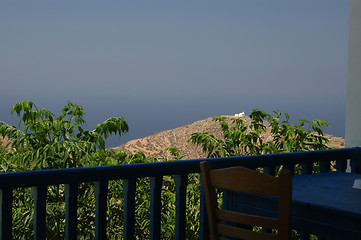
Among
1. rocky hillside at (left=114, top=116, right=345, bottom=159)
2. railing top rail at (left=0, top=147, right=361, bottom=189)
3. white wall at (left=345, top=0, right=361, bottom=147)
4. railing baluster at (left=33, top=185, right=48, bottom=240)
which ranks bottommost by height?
rocky hillside at (left=114, top=116, right=345, bottom=159)

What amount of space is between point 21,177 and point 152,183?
0.62m

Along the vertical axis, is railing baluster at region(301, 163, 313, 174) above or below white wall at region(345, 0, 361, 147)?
below

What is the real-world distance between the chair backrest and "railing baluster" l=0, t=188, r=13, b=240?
0.75 m

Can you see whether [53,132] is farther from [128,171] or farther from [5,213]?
[5,213]

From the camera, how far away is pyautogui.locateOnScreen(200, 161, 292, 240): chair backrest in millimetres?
1795

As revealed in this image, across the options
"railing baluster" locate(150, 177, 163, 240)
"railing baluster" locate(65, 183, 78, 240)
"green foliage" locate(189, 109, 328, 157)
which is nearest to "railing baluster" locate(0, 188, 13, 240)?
"railing baluster" locate(65, 183, 78, 240)

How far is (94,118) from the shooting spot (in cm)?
488

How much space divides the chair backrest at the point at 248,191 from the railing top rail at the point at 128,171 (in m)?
0.31

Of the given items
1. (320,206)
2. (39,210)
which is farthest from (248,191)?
(39,210)

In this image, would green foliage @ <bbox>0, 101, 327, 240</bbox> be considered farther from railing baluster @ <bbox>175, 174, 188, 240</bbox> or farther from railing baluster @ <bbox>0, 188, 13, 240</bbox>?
railing baluster @ <bbox>0, 188, 13, 240</bbox>

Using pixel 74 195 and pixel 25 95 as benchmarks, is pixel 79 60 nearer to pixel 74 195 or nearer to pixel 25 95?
pixel 25 95

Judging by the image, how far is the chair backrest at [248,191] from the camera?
179 centimetres

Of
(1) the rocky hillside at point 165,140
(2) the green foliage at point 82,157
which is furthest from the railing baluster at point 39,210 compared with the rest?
(1) the rocky hillside at point 165,140

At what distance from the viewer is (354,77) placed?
143 inches
